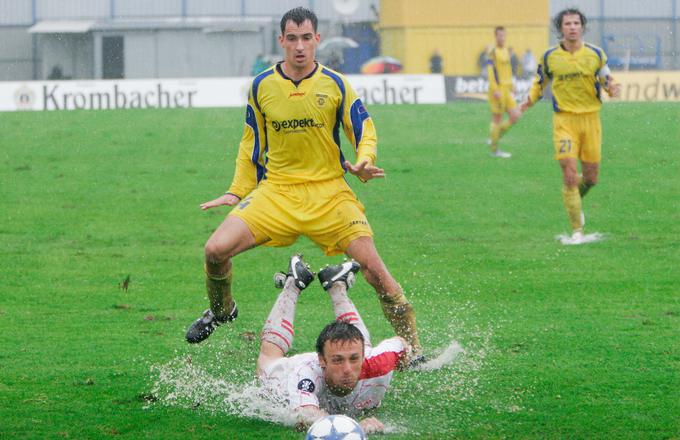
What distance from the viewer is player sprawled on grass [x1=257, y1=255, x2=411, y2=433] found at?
711 cm

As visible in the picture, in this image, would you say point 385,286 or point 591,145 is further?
point 591,145

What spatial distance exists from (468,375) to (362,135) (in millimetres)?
1939

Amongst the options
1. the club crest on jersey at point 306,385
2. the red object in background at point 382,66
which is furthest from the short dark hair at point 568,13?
the red object in background at point 382,66

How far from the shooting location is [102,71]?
47531 millimetres

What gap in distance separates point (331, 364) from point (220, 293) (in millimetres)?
1925

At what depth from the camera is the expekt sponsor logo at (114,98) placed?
31.7m

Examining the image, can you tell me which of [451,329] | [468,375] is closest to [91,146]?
[451,329]

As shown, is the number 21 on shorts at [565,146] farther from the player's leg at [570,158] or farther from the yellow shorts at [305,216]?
the yellow shorts at [305,216]

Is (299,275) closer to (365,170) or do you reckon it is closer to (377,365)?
(365,170)

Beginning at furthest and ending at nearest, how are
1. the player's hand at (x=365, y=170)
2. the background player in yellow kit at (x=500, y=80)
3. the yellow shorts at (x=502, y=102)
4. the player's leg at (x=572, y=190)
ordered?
the background player in yellow kit at (x=500, y=80) → the yellow shorts at (x=502, y=102) → the player's leg at (x=572, y=190) → the player's hand at (x=365, y=170)

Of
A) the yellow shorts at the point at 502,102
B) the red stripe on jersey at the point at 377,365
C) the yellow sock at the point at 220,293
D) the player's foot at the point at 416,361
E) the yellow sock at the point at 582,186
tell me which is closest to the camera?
the red stripe on jersey at the point at 377,365

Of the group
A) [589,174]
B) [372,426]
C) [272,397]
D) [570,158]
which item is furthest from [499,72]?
[372,426]

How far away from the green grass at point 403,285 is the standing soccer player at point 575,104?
31.0 inches

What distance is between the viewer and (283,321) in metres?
8.30
